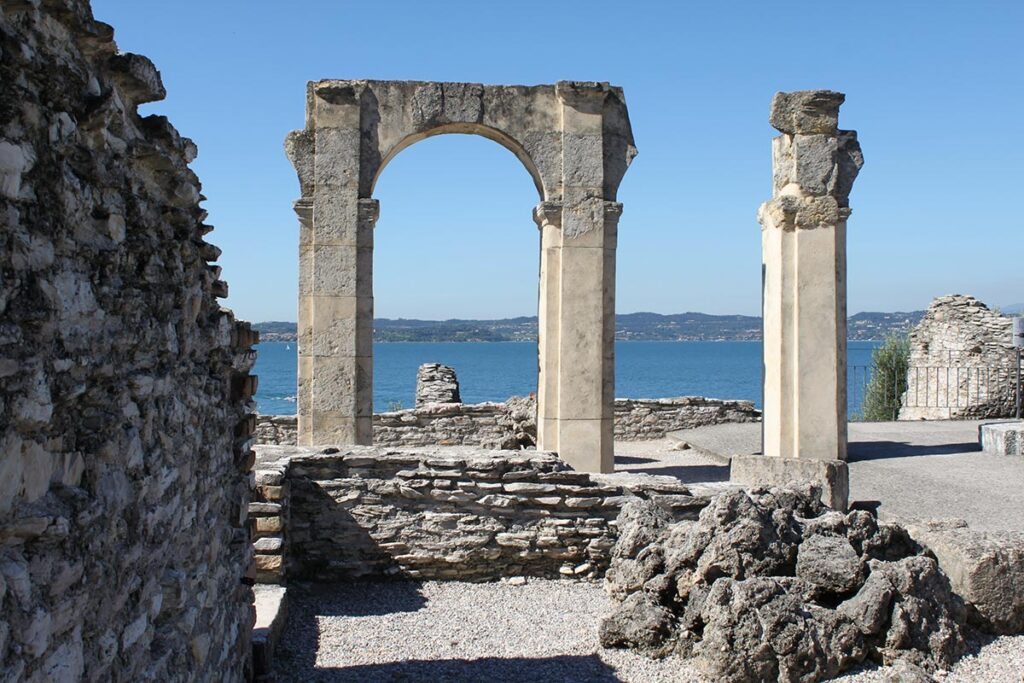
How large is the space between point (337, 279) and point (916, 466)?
283 inches

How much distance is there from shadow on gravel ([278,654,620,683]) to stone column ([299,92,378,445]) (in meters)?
5.22

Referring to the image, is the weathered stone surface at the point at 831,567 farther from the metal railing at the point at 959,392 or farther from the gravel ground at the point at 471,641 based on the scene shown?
the metal railing at the point at 959,392

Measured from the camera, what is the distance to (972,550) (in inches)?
266

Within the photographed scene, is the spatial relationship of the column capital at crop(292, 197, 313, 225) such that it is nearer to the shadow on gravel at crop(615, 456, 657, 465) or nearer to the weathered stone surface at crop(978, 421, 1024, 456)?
the shadow on gravel at crop(615, 456, 657, 465)

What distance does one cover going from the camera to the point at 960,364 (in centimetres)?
1997

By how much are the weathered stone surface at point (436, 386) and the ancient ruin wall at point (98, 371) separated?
13262mm

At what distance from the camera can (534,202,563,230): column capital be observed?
11.2 meters

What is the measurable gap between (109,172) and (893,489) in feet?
29.8

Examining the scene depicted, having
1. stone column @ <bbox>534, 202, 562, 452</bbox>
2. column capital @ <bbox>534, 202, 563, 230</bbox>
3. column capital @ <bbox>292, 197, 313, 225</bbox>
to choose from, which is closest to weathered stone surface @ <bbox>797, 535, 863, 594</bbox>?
stone column @ <bbox>534, 202, 562, 452</bbox>

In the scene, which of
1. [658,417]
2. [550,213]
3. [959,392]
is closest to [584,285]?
[550,213]

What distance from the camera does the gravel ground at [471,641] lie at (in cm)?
596

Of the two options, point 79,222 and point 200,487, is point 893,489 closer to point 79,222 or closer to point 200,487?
point 200,487

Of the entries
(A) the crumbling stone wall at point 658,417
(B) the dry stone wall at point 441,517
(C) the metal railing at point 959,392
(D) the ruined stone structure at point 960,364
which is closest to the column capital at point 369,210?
(B) the dry stone wall at point 441,517

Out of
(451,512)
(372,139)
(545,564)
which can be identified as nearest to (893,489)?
(545,564)
